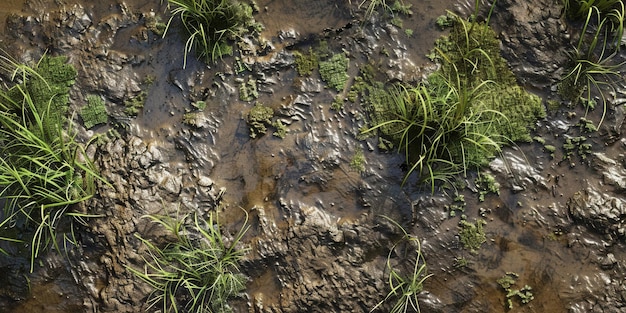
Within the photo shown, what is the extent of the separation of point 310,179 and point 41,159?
71.5 inches

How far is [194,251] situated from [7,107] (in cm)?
168

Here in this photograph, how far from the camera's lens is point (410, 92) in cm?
342

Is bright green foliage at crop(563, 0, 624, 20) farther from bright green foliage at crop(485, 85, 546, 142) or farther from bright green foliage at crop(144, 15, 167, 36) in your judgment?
bright green foliage at crop(144, 15, 167, 36)

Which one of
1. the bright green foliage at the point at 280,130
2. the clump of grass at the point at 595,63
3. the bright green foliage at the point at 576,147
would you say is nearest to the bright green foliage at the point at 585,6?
the clump of grass at the point at 595,63

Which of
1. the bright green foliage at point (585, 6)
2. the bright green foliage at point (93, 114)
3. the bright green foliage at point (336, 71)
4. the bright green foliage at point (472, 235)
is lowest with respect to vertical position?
the bright green foliage at point (472, 235)

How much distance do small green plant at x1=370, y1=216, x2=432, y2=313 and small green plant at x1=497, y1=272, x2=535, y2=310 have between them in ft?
1.66

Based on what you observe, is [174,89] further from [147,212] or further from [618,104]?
[618,104]

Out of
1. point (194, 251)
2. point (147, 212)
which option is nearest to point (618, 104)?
point (194, 251)

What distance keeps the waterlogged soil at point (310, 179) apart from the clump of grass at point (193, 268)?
8 centimetres

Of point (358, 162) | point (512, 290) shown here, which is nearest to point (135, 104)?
point (358, 162)

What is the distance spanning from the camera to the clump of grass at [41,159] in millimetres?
3285

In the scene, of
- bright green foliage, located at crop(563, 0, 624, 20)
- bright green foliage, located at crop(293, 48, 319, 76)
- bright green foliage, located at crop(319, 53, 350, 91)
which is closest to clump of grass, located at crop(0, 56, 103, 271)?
bright green foliage, located at crop(293, 48, 319, 76)

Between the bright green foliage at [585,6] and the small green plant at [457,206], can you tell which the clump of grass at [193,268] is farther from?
the bright green foliage at [585,6]

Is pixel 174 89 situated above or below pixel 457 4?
below
